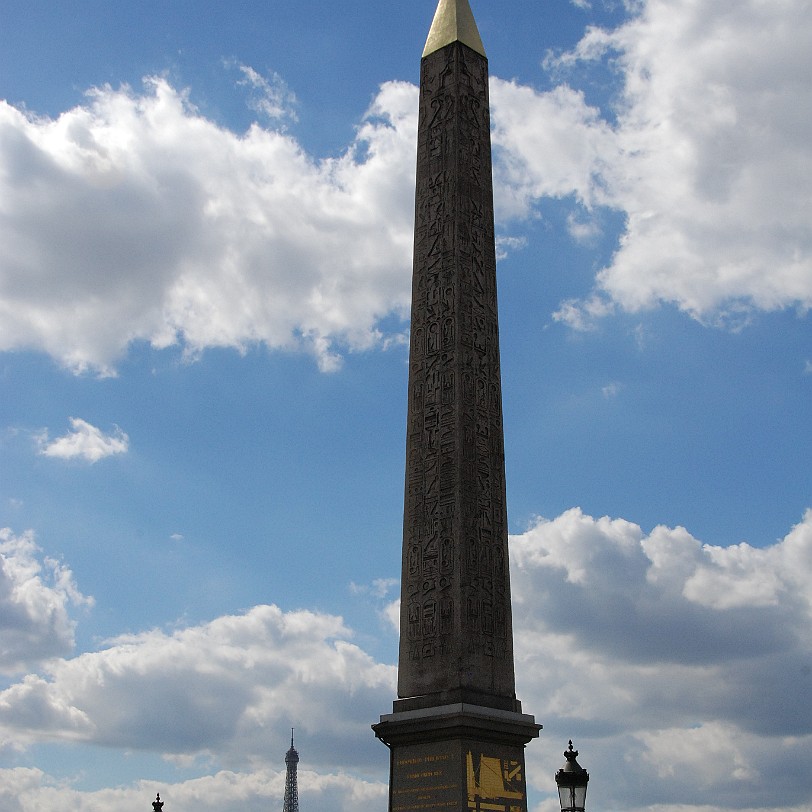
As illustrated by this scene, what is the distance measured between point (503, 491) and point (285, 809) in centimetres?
9376

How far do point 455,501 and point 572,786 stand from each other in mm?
5168

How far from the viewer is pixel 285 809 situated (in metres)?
106

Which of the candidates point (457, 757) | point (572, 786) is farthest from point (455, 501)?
point (572, 786)

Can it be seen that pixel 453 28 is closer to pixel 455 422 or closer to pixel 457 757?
pixel 455 422

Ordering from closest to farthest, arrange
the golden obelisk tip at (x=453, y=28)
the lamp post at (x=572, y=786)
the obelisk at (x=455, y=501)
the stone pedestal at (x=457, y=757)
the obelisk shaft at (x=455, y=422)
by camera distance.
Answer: the lamp post at (x=572, y=786), the stone pedestal at (x=457, y=757), the obelisk at (x=455, y=501), the obelisk shaft at (x=455, y=422), the golden obelisk tip at (x=453, y=28)

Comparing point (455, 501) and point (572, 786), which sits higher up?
point (455, 501)

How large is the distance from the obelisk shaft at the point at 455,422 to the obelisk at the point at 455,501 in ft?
0.07

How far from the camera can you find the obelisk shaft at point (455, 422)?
17938 mm

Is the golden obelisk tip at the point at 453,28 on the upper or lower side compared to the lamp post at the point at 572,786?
upper

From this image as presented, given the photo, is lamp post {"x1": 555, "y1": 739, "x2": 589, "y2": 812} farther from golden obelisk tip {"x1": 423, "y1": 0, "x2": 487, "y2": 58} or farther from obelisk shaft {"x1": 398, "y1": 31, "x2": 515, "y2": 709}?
golden obelisk tip {"x1": 423, "y1": 0, "x2": 487, "y2": 58}

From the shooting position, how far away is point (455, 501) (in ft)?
60.3

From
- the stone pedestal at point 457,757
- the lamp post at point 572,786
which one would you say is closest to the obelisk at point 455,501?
the stone pedestal at point 457,757

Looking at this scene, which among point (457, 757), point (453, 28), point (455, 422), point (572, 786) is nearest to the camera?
point (572, 786)

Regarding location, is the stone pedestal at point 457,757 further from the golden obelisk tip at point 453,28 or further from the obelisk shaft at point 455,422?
the golden obelisk tip at point 453,28
